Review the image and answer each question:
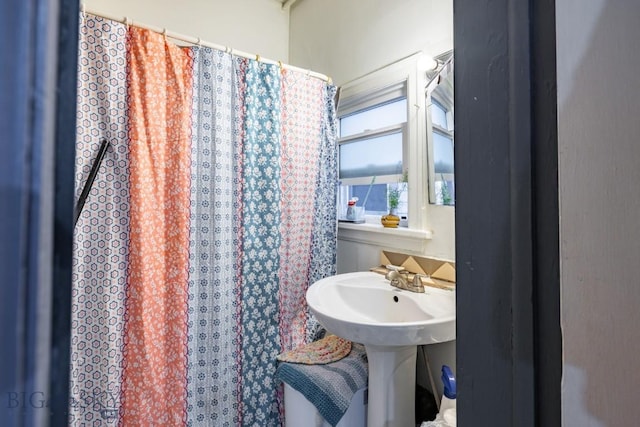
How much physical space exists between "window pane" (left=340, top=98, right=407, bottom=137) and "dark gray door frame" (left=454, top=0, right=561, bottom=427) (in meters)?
1.11

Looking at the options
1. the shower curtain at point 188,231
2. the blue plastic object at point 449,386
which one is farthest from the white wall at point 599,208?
the shower curtain at point 188,231

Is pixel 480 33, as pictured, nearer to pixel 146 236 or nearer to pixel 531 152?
pixel 531 152

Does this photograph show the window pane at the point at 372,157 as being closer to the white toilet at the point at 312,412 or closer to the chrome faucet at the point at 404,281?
the chrome faucet at the point at 404,281

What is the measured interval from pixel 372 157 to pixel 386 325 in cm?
103

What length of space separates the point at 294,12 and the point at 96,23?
145 cm

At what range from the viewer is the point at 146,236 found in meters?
→ 1.21

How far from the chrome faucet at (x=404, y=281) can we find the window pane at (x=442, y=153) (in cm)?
Answer: 47

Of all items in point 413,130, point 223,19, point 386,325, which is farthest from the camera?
point 223,19

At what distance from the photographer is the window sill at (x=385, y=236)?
1.39 metres

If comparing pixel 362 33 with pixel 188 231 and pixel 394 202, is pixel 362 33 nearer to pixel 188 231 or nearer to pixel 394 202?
pixel 394 202

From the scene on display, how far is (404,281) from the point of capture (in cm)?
129

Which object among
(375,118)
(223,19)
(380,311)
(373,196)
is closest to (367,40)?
(375,118)

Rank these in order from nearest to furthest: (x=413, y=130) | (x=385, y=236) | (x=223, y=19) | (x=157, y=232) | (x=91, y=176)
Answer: (x=91, y=176), (x=157, y=232), (x=413, y=130), (x=385, y=236), (x=223, y=19)

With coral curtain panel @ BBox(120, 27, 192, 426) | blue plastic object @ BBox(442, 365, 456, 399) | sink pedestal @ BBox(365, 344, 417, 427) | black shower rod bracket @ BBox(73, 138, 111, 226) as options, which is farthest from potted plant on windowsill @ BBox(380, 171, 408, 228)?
black shower rod bracket @ BBox(73, 138, 111, 226)
